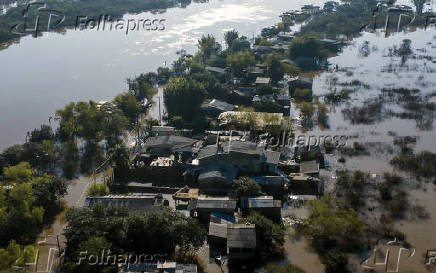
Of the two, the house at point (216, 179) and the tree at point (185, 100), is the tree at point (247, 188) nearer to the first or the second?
the house at point (216, 179)

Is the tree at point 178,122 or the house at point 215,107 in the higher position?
the house at point 215,107

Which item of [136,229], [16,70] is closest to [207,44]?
[16,70]

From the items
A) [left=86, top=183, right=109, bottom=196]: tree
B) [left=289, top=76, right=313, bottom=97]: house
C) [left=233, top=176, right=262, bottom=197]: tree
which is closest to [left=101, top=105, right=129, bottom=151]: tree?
[left=86, top=183, right=109, bottom=196]: tree

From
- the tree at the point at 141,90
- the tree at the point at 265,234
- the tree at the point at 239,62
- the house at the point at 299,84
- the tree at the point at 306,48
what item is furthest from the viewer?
the tree at the point at 306,48

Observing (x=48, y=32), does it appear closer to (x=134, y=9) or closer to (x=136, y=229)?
(x=134, y=9)

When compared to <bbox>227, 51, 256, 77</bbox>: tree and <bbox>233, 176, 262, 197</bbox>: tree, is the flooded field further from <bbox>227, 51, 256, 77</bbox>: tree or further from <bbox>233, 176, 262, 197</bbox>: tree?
<bbox>227, 51, 256, 77</bbox>: tree

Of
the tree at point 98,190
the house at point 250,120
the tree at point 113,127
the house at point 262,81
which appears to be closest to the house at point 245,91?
the house at point 262,81

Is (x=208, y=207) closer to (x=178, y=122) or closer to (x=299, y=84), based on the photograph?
(x=178, y=122)

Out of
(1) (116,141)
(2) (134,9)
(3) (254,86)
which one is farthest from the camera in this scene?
(2) (134,9)
